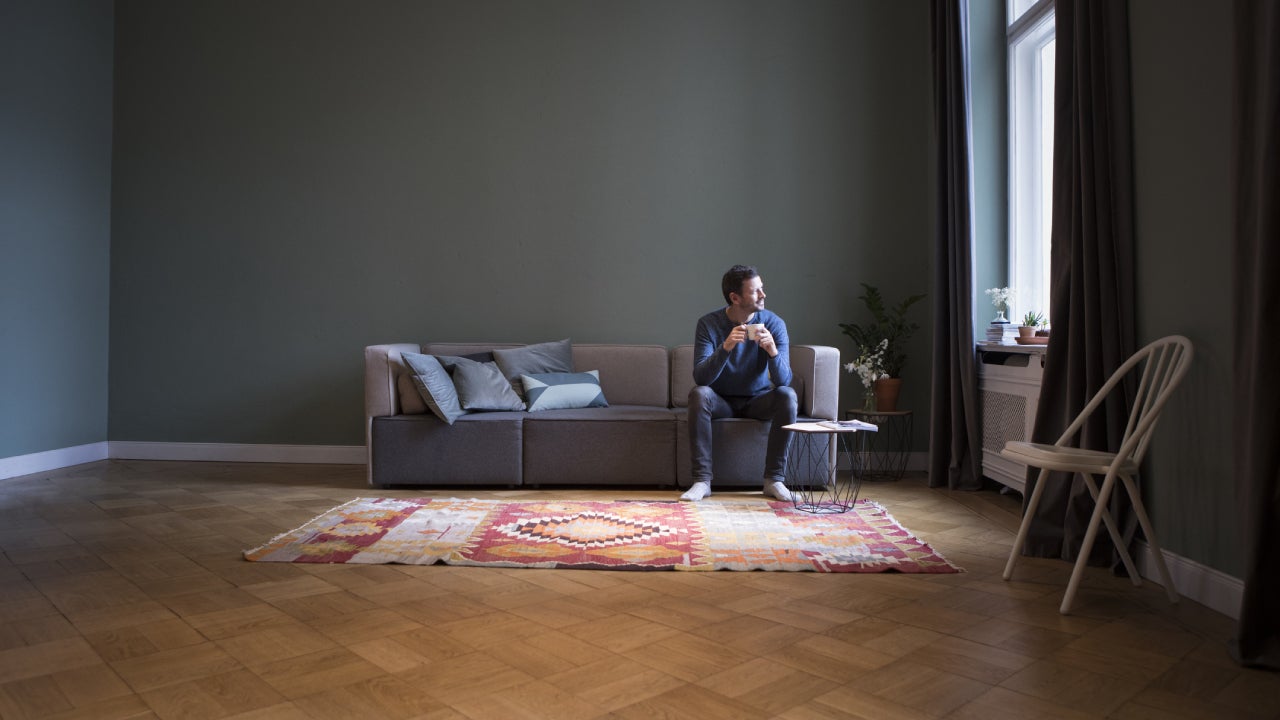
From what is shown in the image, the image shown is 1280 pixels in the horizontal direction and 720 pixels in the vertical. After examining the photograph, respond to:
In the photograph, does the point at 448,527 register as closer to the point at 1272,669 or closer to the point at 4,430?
the point at 1272,669

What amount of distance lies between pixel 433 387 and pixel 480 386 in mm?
277

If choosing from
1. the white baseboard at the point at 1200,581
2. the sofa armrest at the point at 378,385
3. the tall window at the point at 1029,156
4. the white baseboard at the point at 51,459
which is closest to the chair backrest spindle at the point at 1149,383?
the white baseboard at the point at 1200,581

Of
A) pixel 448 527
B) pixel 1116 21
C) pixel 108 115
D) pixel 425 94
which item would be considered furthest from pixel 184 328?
pixel 1116 21

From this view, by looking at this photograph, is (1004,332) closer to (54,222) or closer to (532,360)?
(532,360)

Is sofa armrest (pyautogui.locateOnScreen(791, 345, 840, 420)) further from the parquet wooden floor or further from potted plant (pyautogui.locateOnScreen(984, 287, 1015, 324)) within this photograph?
the parquet wooden floor

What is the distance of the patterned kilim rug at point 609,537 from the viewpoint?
2781 millimetres

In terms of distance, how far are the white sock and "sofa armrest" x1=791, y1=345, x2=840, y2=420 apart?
0.70m

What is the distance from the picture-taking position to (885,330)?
4973mm

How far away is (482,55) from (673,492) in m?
2.91

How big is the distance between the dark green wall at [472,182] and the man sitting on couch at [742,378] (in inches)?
37.3

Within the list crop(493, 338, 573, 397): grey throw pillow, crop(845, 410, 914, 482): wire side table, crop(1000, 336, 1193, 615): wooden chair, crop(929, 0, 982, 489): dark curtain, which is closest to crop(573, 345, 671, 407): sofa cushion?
crop(493, 338, 573, 397): grey throw pillow

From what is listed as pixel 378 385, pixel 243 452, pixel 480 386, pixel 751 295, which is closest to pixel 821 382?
pixel 751 295

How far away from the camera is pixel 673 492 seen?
4234mm

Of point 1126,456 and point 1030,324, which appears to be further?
point 1030,324
